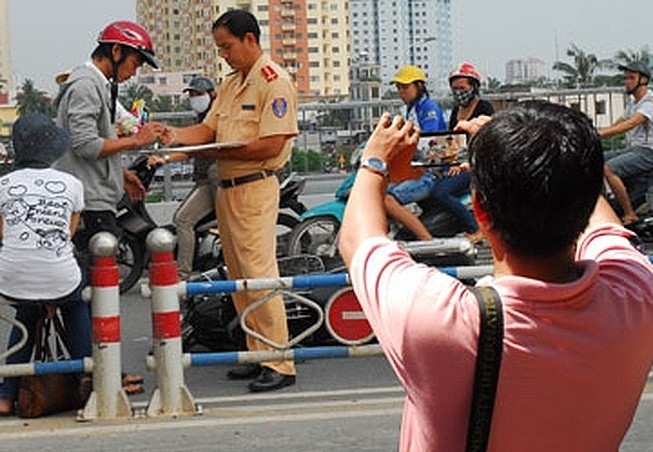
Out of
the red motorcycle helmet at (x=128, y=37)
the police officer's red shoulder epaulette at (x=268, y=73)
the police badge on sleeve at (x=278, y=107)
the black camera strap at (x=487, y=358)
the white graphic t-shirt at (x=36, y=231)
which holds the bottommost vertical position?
the white graphic t-shirt at (x=36, y=231)

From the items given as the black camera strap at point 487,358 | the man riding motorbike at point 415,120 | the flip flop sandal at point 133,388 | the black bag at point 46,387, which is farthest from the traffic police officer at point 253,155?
the black camera strap at point 487,358

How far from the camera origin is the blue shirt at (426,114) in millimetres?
9586

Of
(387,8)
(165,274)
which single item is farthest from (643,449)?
(387,8)

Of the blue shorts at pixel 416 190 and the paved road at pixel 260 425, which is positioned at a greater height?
the blue shorts at pixel 416 190

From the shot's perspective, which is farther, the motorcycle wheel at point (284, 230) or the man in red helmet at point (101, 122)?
the motorcycle wheel at point (284, 230)

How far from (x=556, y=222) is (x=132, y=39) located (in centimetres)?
495

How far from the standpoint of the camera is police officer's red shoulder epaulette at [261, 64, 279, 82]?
6.56 meters

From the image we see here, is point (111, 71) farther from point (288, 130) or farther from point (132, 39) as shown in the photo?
point (288, 130)

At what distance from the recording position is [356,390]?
673cm

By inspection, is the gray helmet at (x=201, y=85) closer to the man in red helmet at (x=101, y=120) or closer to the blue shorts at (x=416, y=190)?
the blue shorts at (x=416, y=190)

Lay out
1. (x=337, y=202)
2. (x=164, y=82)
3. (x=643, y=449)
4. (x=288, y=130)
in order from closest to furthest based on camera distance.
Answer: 1. (x=643, y=449)
2. (x=288, y=130)
3. (x=337, y=202)
4. (x=164, y=82)

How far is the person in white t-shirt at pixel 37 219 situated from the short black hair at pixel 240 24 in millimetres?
1065

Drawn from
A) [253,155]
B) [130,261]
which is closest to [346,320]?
[253,155]

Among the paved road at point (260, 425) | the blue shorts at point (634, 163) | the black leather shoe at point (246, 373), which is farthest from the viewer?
the blue shorts at point (634, 163)
